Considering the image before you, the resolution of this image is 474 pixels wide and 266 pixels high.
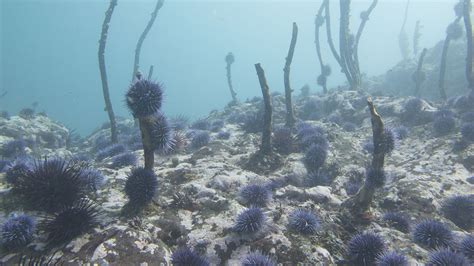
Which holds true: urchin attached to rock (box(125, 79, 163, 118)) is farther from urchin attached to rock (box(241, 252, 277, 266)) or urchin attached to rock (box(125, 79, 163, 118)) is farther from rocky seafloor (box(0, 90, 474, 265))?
urchin attached to rock (box(241, 252, 277, 266))

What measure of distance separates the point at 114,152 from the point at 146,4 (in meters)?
197

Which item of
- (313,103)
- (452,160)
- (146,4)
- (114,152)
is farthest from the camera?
(146,4)

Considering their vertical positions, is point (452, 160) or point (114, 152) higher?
point (114, 152)

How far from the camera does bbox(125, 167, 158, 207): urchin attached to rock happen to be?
598cm

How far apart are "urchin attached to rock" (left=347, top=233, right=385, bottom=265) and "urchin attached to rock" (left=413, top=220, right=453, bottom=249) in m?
1.18

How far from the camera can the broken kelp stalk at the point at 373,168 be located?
20.8ft

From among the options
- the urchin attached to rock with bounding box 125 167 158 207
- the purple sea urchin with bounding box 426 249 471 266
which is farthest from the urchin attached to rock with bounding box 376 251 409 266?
the urchin attached to rock with bounding box 125 167 158 207

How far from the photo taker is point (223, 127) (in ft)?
57.9

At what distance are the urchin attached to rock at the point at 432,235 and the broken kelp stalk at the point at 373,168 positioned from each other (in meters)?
1.14

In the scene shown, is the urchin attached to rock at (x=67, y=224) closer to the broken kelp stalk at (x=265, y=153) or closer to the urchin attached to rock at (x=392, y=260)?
the urchin attached to rock at (x=392, y=260)

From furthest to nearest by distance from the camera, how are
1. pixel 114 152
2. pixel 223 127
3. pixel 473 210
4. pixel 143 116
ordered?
pixel 223 127, pixel 114 152, pixel 473 210, pixel 143 116

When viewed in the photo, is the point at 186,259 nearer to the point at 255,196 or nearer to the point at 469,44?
the point at 255,196

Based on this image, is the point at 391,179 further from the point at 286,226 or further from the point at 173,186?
the point at 173,186

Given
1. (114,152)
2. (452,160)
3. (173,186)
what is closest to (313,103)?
(452,160)
